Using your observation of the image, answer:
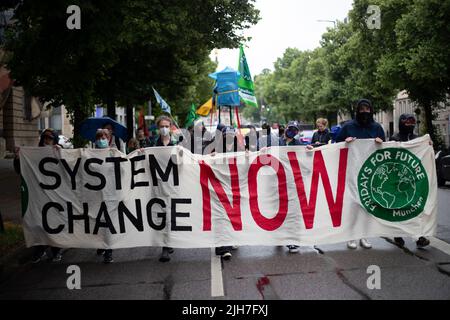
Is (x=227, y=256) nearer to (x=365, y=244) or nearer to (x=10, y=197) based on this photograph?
(x=365, y=244)

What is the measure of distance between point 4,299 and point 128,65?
17.4m

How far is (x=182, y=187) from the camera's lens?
7734mm

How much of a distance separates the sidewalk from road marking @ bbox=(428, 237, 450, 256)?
7112mm

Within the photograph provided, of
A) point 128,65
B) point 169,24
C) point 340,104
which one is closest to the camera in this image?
point 169,24

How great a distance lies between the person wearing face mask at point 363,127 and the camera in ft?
26.5

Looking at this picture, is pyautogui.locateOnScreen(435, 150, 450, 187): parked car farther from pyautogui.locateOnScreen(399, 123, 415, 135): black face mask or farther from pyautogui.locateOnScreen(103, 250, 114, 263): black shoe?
pyautogui.locateOnScreen(103, 250, 114, 263): black shoe

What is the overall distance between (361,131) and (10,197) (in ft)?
32.5

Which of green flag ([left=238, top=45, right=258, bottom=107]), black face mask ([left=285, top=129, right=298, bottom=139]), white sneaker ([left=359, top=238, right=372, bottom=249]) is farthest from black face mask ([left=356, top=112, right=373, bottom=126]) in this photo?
green flag ([left=238, top=45, right=258, bottom=107])

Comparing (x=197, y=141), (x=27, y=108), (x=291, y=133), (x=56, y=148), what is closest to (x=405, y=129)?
(x=291, y=133)

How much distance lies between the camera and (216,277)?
650 cm

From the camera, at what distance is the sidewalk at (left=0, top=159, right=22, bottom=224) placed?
11203 mm

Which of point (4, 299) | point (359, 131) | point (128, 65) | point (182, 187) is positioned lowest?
point (4, 299)
